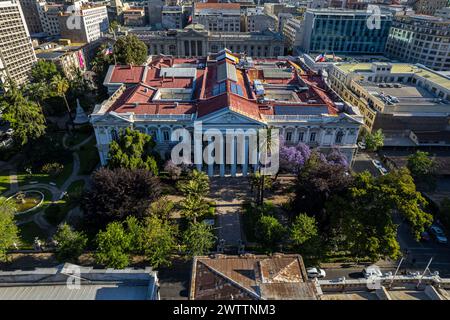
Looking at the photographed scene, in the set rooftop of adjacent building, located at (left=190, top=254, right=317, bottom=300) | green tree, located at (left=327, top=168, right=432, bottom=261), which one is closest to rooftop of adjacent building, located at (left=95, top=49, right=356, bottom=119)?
green tree, located at (left=327, top=168, right=432, bottom=261)

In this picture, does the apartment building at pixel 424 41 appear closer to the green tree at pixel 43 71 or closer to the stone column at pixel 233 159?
the stone column at pixel 233 159

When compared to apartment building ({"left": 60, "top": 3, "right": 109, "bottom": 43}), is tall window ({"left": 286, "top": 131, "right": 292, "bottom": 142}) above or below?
below

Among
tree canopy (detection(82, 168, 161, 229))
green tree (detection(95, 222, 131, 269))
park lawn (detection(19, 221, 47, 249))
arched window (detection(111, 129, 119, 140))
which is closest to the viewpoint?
green tree (detection(95, 222, 131, 269))

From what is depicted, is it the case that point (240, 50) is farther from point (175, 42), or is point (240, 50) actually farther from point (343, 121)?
point (343, 121)

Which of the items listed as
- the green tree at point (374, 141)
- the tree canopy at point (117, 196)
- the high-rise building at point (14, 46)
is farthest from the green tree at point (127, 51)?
the green tree at point (374, 141)

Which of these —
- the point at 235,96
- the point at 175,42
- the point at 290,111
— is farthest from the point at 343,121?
the point at 175,42

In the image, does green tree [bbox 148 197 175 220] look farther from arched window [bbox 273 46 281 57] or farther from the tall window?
arched window [bbox 273 46 281 57]

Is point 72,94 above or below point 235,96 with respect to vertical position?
below

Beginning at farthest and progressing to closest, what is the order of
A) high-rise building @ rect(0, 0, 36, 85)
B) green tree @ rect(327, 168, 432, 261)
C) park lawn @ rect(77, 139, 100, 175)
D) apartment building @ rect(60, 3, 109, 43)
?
apartment building @ rect(60, 3, 109, 43)
high-rise building @ rect(0, 0, 36, 85)
park lawn @ rect(77, 139, 100, 175)
green tree @ rect(327, 168, 432, 261)
